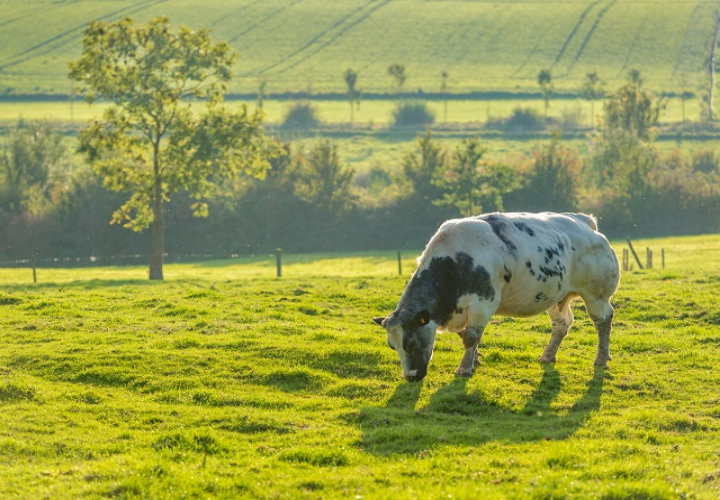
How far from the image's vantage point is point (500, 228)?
57.6ft

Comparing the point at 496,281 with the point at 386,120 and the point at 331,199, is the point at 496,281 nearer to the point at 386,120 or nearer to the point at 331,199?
the point at 331,199

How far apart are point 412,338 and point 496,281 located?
1982mm

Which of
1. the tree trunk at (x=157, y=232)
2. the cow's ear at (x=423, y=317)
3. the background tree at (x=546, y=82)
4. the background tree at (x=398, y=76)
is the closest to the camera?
the cow's ear at (x=423, y=317)

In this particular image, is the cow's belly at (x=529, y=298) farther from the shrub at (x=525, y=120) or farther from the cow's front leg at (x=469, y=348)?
the shrub at (x=525, y=120)

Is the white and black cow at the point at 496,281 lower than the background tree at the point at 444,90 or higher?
lower

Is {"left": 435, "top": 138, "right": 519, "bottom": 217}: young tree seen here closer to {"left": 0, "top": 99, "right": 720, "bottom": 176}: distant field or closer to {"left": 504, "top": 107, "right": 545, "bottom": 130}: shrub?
{"left": 0, "top": 99, "right": 720, "bottom": 176}: distant field

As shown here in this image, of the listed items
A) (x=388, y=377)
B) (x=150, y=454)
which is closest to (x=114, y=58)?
(x=388, y=377)

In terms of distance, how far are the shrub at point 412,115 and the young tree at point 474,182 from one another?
52982 mm

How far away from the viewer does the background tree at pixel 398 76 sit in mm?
144625

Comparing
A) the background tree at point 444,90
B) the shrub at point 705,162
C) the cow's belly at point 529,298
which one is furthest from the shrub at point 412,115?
the cow's belly at point 529,298

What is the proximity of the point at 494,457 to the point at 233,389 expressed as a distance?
529 centimetres

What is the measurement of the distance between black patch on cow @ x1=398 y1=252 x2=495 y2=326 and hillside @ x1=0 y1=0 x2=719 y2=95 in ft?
441

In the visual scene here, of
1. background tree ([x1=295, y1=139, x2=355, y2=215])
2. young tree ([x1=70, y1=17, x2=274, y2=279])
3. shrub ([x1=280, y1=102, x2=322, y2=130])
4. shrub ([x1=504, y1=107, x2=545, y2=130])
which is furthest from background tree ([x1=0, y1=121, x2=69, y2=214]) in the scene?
shrub ([x1=504, y1=107, x2=545, y2=130])

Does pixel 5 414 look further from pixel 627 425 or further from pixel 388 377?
pixel 627 425
